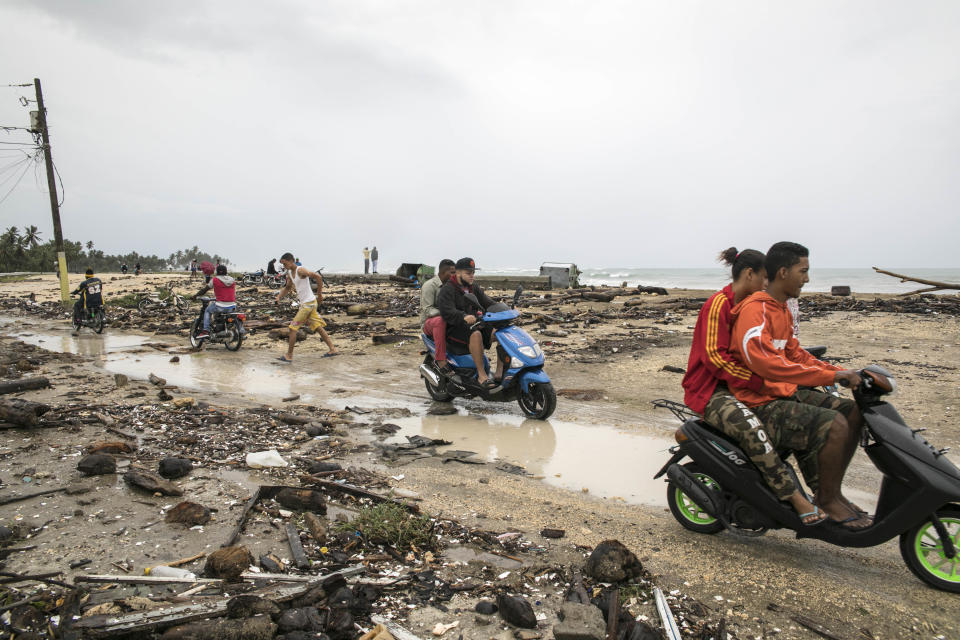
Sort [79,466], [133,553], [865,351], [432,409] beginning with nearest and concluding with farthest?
1. [133,553]
2. [79,466]
3. [432,409]
4. [865,351]

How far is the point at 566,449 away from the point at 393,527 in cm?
282

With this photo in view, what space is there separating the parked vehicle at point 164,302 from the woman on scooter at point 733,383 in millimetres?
18097

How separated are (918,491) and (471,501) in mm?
2815

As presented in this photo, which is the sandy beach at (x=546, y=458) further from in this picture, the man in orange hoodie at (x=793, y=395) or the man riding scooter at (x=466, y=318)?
the man riding scooter at (x=466, y=318)

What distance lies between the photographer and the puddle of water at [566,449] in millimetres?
5016

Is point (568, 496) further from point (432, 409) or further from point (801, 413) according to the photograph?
point (432, 409)

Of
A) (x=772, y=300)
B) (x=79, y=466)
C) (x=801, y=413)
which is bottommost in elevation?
(x=79, y=466)

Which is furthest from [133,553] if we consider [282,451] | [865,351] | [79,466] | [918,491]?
[865,351]

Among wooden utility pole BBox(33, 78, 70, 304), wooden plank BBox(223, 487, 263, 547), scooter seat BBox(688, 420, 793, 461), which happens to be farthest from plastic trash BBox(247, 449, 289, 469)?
wooden utility pole BBox(33, 78, 70, 304)

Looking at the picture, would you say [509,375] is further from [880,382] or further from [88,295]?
[88,295]

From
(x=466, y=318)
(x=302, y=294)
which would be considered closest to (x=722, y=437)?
(x=466, y=318)

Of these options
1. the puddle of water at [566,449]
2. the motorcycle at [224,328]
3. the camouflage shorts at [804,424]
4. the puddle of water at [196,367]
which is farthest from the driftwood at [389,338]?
the camouflage shorts at [804,424]

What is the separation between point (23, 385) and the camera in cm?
705

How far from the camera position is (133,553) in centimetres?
326
